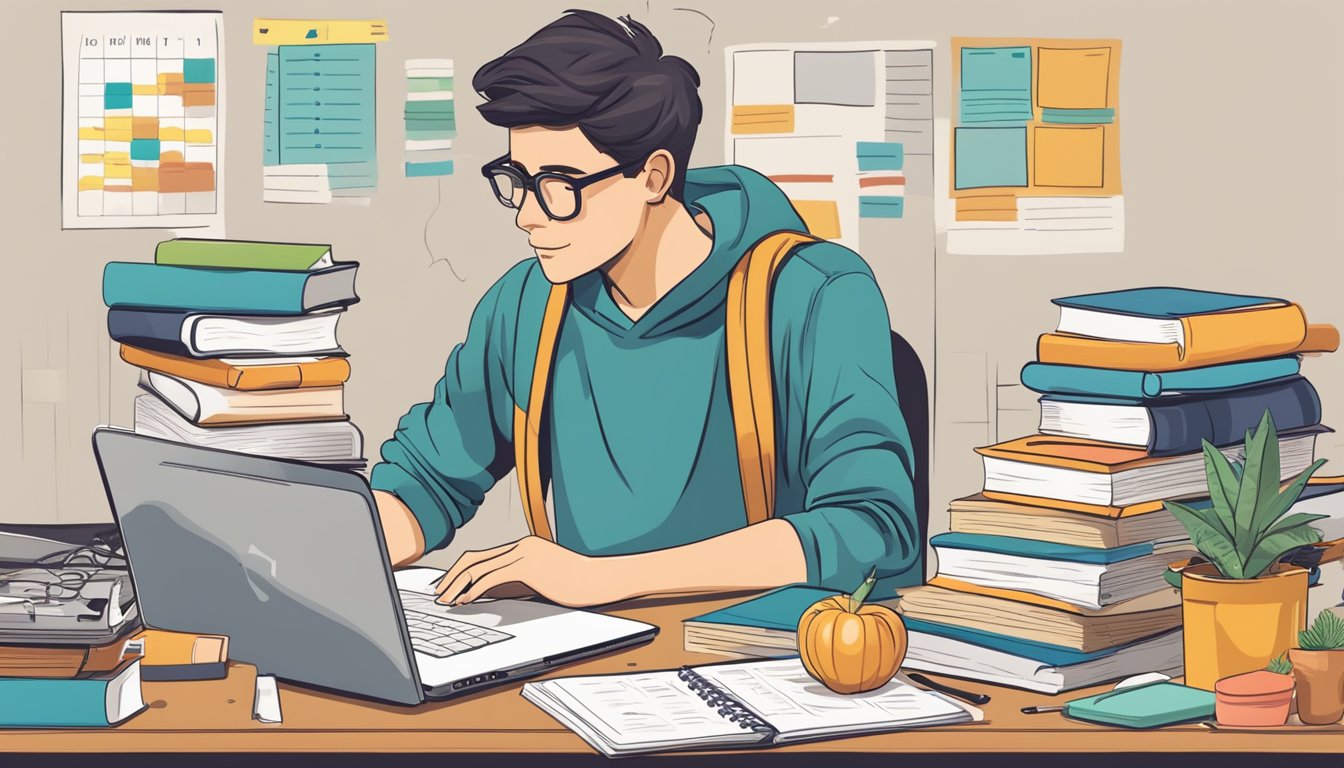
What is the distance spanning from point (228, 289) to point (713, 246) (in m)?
0.75

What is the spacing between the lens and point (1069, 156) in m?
2.98

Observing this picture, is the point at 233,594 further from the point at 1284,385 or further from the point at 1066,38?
the point at 1066,38

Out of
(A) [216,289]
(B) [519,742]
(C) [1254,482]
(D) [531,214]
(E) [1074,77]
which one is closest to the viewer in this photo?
(B) [519,742]

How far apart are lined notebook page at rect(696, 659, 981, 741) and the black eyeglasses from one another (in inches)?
30.5

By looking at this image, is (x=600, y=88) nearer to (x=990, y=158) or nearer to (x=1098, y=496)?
(x=1098, y=496)

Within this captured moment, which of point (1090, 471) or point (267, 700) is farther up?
point (1090, 471)

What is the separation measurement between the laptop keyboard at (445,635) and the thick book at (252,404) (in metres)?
0.54

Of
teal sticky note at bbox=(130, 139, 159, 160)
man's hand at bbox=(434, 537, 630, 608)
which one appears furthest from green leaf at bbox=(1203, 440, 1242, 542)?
teal sticky note at bbox=(130, 139, 159, 160)

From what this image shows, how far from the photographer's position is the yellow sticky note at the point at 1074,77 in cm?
296

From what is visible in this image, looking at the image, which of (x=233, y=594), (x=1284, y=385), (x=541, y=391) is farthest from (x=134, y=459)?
(x=1284, y=385)

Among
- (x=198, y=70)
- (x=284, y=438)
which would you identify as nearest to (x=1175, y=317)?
(x=284, y=438)

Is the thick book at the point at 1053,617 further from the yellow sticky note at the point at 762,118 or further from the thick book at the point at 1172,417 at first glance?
the yellow sticky note at the point at 762,118

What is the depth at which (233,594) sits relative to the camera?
140cm

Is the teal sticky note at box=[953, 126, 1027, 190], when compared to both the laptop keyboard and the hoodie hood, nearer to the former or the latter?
the hoodie hood
